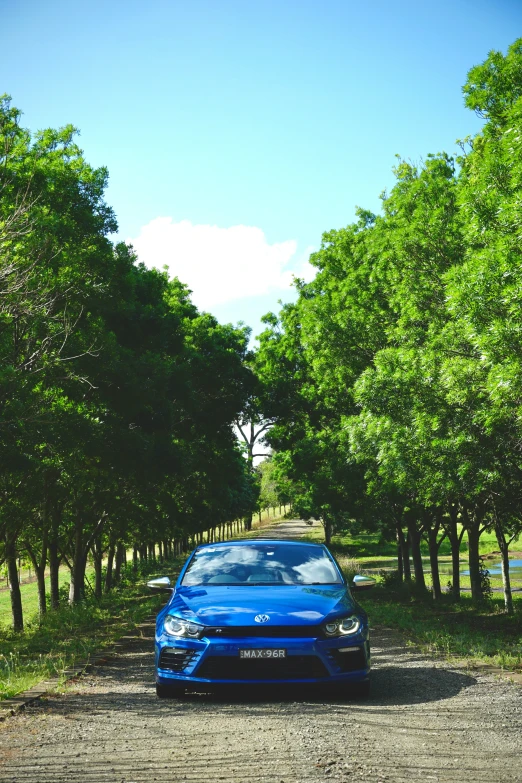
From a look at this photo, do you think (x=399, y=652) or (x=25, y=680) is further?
→ (x=399, y=652)

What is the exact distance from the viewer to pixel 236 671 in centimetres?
706

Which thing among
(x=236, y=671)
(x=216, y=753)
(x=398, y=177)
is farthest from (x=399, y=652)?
(x=398, y=177)

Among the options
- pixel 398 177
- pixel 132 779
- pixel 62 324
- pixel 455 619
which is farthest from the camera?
pixel 398 177

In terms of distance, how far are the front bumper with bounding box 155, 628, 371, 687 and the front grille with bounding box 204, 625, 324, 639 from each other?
0.04 metres

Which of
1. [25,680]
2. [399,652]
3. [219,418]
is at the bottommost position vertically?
[399,652]

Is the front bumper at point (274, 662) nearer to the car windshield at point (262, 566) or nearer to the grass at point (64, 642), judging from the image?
the car windshield at point (262, 566)

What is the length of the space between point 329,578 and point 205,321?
82.5 feet

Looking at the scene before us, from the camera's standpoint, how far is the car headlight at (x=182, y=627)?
23.7 ft

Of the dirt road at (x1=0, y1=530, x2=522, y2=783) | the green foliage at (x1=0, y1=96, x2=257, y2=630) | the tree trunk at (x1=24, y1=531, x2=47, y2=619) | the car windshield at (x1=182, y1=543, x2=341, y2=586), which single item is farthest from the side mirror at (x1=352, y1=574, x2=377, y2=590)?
the tree trunk at (x1=24, y1=531, x2=47, y2=619)

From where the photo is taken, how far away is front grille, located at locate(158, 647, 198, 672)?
718 centimetres

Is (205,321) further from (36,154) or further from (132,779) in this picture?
(132,779)

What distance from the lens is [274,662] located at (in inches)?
276

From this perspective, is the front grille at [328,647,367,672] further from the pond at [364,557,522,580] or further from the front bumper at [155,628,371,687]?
the pond at [364,557,522,580]

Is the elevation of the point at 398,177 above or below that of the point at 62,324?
above
